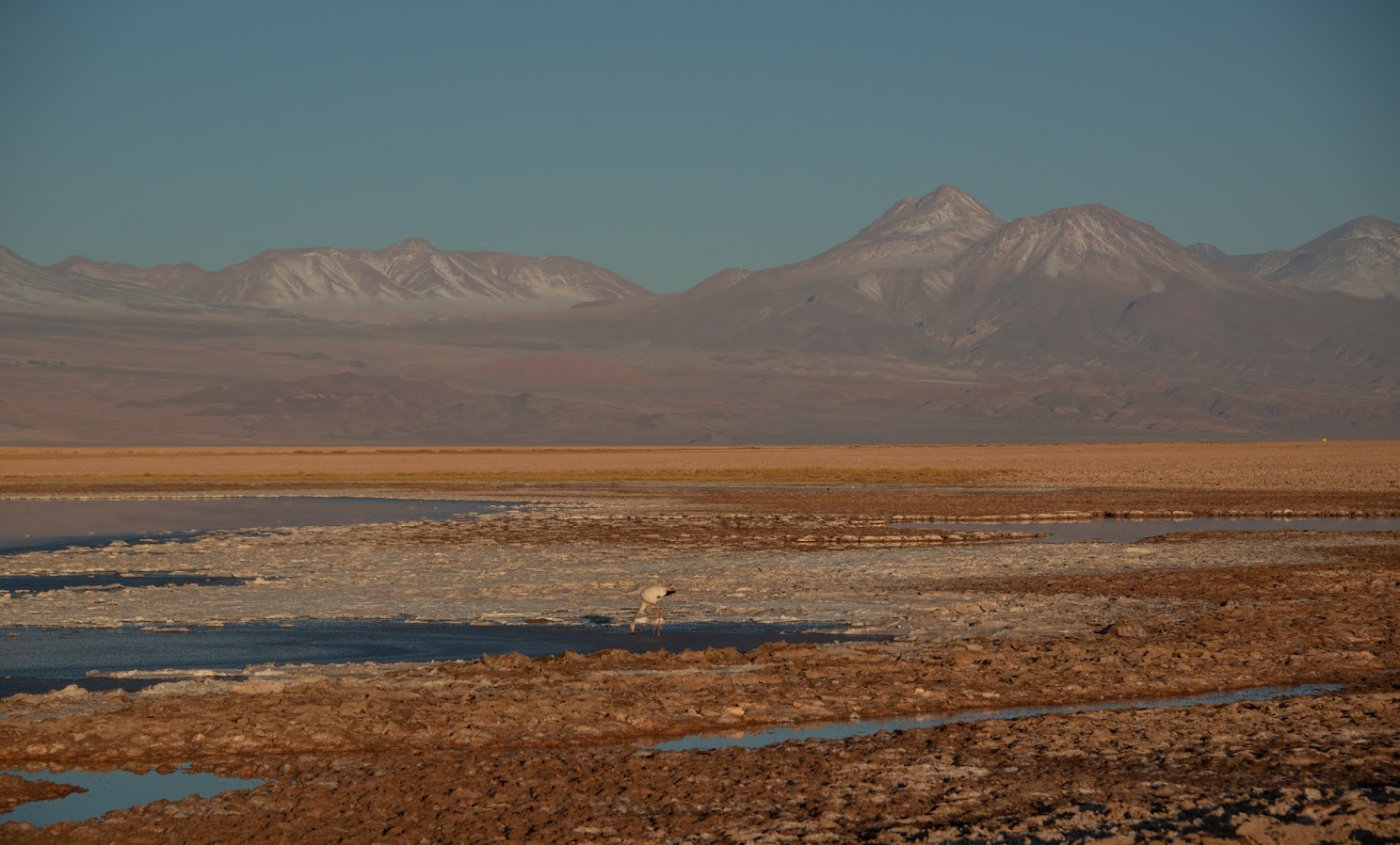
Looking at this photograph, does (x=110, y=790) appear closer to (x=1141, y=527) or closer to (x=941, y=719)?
(x=941, y=719)

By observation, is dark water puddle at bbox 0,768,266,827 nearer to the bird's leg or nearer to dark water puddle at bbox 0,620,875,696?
dark water puddle at bbox 0,620,875,696

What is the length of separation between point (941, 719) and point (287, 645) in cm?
764

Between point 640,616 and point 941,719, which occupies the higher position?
point 640,616

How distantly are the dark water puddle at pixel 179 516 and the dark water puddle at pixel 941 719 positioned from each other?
21.6 m

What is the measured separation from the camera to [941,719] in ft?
42.8

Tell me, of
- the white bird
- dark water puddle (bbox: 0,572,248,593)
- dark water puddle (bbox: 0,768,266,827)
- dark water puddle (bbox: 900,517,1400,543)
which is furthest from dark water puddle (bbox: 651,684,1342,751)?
dark water puddle (bbox: 900,517,1400,543)

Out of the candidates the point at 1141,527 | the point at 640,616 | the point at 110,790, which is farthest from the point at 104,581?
the point at 1141,527

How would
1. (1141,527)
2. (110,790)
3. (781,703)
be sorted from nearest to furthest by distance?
1. (110,790)
2. (781,703)
3. (1141,527)

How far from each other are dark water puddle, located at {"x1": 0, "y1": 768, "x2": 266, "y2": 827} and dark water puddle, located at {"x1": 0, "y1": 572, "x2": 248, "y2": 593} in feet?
39.4

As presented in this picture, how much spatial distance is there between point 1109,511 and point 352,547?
1885cm

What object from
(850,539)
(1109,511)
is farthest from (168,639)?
(1109,511)

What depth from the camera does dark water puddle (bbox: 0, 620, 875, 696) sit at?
1531cm

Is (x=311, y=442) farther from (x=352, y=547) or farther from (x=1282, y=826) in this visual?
(x=1282, y=826)

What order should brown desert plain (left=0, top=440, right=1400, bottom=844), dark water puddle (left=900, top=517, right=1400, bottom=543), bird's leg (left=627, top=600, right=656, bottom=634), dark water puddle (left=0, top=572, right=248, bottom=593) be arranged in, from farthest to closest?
dark water puddle (left=900, top=517, right=1400, bottom=543) → dark water puddle (left=0, top=572, right=248, bottom=593) → bird's leg (left=627, top=600, right=656, bottom=634) → brown desert plain (left=0, top=440, right=1400, bottom=844)
